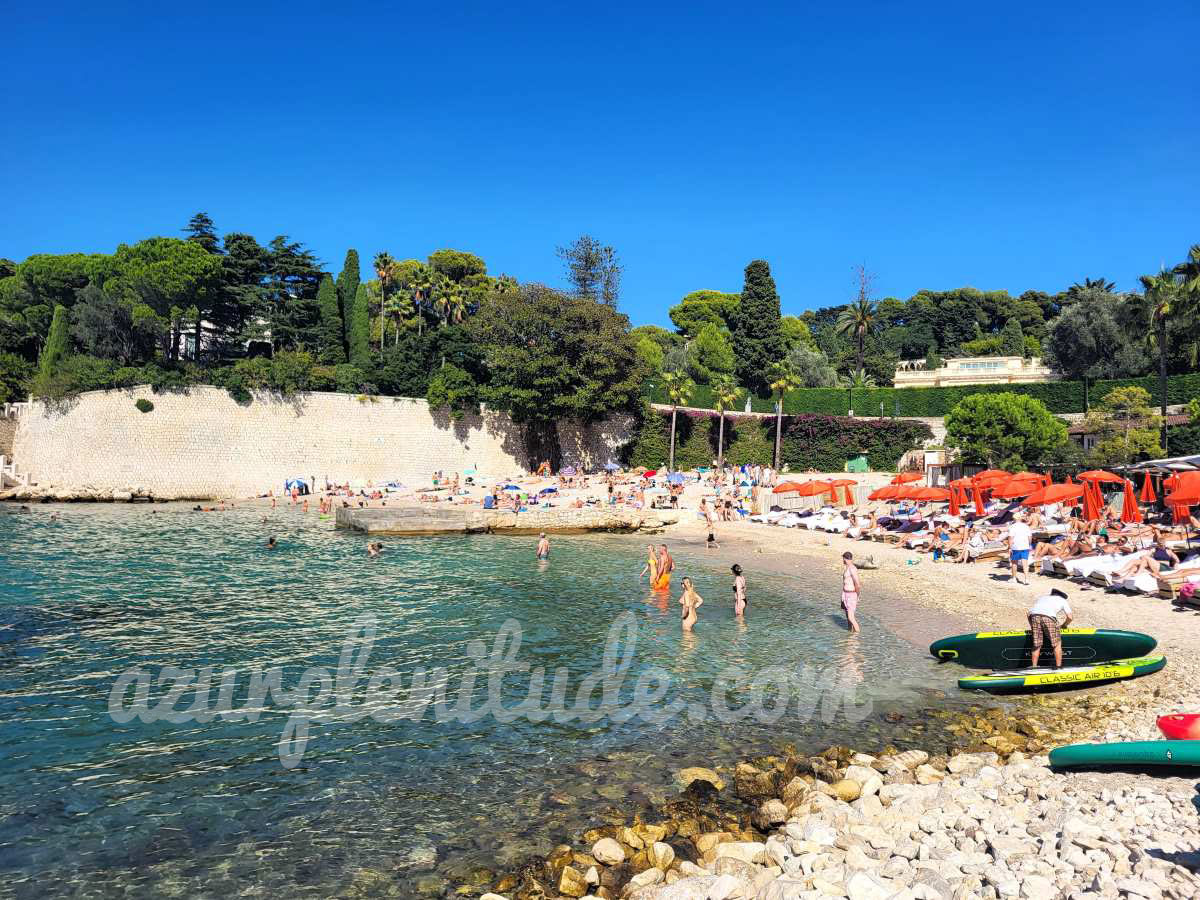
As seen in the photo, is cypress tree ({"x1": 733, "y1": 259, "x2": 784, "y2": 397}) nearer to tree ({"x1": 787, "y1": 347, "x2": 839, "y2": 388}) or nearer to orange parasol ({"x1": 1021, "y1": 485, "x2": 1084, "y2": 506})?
tree ({"x1": 787, "y1": 347, "x2": 839, "y2": 388})

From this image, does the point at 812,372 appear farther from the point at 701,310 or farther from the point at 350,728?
the point at 350,728

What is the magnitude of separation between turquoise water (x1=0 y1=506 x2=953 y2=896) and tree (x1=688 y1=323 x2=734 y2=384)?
3927 centimetres

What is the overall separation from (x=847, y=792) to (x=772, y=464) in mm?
39163

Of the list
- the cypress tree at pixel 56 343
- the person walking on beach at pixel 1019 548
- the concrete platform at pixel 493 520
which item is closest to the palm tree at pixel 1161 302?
the person walking on beach at pixel 1019 548

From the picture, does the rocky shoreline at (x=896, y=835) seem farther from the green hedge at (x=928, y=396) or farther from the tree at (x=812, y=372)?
the tree at (x=812, y=372)

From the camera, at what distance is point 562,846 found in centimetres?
607

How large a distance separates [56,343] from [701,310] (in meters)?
52.5

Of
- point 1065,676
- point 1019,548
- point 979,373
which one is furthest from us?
point 979,373

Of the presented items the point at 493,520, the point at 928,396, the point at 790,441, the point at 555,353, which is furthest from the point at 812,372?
the point at 493,520

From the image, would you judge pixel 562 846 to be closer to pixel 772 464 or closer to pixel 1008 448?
pixel 1008 448

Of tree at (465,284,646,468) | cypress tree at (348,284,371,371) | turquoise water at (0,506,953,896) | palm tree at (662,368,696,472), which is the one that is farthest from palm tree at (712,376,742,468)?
turquoise water at (0,506,953,896)

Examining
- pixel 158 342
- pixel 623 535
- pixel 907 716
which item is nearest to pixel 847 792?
pixel 907 716

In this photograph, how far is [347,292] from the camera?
158 ft

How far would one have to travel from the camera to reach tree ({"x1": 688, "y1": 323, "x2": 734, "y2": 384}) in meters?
56.5
